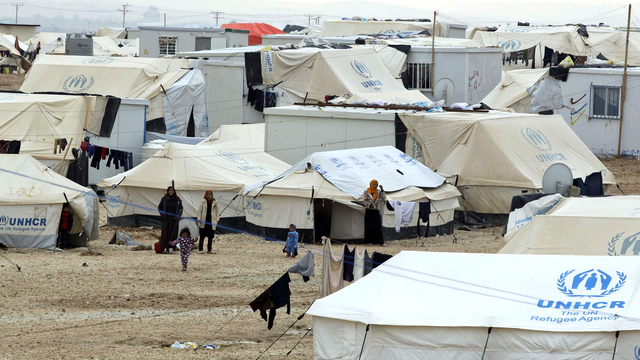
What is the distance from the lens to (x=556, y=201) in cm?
1816

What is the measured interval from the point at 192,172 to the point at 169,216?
16.6 feet

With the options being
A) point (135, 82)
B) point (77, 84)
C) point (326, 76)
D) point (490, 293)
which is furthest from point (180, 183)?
point (490, 293)

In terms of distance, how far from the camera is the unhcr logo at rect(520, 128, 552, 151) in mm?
24266

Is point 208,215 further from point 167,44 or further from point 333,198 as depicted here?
point 167,44

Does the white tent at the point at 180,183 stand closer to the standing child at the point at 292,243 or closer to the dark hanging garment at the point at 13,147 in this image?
the dark hanging garment at the point at 13,147

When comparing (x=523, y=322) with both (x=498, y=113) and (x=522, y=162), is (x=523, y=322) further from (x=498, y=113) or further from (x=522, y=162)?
(x=498, y=113)

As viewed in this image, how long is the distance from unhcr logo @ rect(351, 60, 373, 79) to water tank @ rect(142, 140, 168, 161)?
8649mm

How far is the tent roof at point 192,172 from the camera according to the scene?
22.8 metres

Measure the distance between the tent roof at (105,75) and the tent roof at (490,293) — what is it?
2092 centimetres

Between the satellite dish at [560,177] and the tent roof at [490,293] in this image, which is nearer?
the tent roof at [490,293]

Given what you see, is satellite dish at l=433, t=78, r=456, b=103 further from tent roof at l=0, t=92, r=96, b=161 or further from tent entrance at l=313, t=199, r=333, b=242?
tent entrance at l=313, t=199, r=333, b=242

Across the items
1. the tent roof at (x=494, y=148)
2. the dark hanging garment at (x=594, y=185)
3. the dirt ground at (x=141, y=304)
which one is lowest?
the dirt ground at (x=141, y=304)

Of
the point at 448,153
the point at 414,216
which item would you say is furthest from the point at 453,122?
the point at 414,216

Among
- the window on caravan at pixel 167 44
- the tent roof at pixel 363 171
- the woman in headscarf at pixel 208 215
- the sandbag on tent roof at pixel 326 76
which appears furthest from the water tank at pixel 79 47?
the woman in headscarf at pixel 208 215
